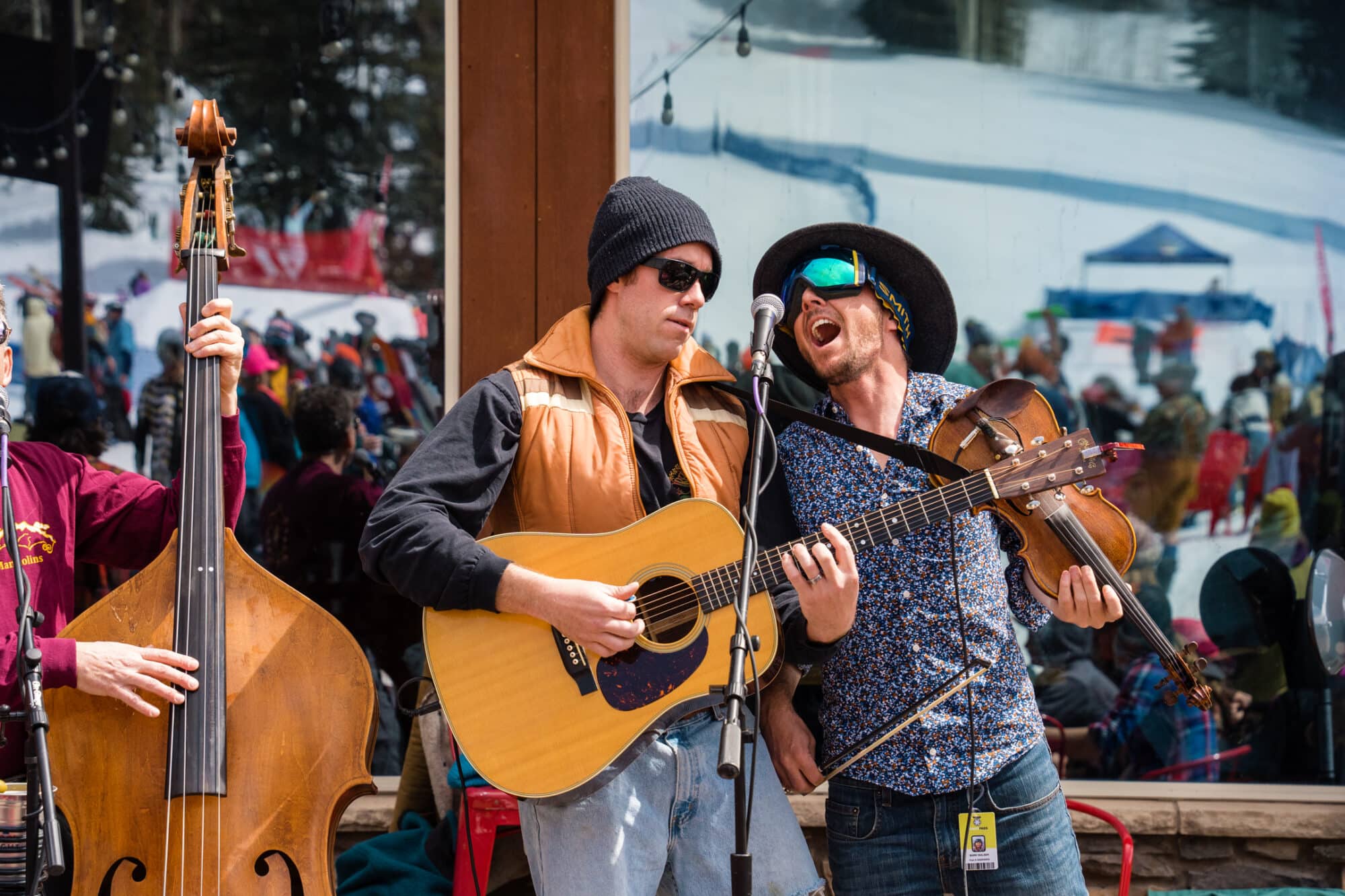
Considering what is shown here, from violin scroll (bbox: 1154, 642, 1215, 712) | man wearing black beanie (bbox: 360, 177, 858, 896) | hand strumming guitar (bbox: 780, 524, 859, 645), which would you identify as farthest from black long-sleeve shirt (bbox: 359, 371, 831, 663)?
violin scroll (bbox: 1154, 642, 1215, 712)

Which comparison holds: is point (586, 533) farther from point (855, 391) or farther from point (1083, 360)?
point (1083, 360)

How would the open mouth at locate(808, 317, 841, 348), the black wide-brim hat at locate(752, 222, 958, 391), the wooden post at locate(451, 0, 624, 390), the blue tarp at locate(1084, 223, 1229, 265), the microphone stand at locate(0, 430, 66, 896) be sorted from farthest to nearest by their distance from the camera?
the blue tarp at locate(1084, 223, 1229, 265) < the wooden post at locate(451, 0, 624, 390) < the black wide-brim hat at locate(752, 222, 958, 391) < the open mouth at locate(808, 317, 841, 348) < the microphone stand at locate(0, 430, 66, 896)

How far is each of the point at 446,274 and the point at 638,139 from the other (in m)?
0.84

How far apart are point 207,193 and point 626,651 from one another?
55.0 inches

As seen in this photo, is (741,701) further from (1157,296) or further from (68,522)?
(1157,296)

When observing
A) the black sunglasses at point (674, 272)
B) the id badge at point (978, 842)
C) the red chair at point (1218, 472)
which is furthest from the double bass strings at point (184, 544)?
the red chair at point (1218, 472)

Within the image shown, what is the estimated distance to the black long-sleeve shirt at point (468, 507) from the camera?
2.44 m

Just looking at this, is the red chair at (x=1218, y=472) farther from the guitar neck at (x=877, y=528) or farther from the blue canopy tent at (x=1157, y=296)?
the guitar neck at (x=877, y=528)

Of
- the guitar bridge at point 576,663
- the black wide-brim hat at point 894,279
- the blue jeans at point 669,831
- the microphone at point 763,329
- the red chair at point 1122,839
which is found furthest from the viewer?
the red chair at point 1122,839

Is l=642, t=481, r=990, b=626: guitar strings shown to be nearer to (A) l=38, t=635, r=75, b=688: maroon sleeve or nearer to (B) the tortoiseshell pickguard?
(B) the tortoiseshell pickguard

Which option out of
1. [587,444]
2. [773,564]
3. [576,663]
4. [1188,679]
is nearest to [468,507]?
[587,444]

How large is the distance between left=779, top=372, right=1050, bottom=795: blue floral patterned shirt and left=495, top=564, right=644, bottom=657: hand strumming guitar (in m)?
0.50

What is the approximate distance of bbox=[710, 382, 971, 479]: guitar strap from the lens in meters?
2.53

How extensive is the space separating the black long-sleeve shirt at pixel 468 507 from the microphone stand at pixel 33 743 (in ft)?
2.02
